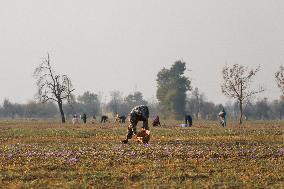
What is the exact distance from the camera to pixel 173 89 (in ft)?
509

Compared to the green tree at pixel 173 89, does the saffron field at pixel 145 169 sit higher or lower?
lower

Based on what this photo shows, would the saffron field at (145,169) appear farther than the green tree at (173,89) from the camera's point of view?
No

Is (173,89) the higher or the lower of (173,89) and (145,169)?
the higher

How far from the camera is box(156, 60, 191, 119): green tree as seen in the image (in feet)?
497

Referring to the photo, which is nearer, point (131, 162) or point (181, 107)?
point (131, 162)

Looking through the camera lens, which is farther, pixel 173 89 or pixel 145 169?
pixel 173 89

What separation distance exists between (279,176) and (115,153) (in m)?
9.72

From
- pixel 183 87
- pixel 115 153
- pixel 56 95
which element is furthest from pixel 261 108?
pixel 115 153

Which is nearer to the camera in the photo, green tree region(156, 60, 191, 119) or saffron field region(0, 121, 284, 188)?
saffron field region(0, 121, 284, 188)

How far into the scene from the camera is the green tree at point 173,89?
151 meters

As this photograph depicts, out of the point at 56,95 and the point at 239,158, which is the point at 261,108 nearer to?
the point at 56,95

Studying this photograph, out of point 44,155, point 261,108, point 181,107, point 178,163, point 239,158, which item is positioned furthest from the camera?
point 261,108

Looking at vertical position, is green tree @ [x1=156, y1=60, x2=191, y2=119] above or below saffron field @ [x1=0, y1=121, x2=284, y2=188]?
above

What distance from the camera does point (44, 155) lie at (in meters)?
23.7
